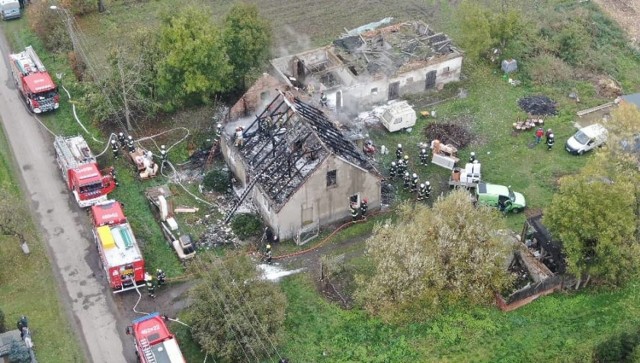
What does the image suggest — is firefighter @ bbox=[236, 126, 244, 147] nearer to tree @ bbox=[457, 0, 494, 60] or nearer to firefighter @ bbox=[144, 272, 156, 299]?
firefighter @ bbox=[144, 272, 156, 299]

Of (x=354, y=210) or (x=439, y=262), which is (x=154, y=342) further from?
(x=354, y=210)

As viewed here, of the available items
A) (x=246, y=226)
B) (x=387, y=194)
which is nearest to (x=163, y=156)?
(x=246, y=226)

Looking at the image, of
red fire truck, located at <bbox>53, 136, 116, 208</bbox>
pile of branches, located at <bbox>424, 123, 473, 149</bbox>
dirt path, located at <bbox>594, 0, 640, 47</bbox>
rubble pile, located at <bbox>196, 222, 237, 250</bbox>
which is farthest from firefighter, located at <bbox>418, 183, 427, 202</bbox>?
dirt path, located at <bbox>594, 0, 640, 47</bbox>

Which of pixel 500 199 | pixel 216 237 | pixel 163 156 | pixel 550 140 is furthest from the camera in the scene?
pixel 550 140

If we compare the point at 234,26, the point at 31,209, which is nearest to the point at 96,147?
the point at 31,209

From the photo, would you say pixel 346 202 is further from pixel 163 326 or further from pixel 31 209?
pixel 31 209

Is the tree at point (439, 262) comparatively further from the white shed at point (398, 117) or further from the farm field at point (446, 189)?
the white shed at point (398, 117)
